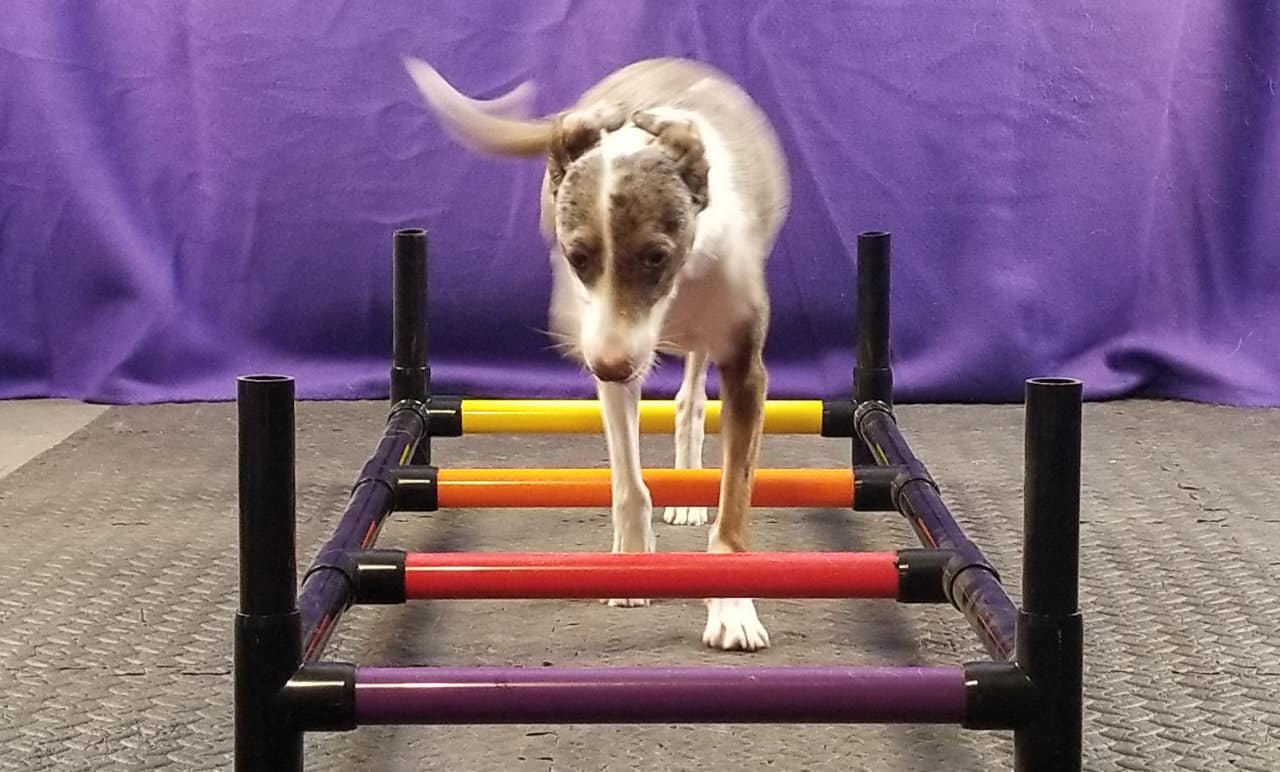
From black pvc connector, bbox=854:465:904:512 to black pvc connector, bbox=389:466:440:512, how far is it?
0.51m

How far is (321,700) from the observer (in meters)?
1.12

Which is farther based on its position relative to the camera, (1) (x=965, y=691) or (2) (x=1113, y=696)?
(2) (x=1113, y=696)

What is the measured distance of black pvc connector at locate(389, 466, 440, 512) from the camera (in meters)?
1.83

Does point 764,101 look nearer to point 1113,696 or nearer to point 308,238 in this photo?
Answer: point 308,238

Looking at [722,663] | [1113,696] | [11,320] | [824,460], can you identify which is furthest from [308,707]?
[11,320]

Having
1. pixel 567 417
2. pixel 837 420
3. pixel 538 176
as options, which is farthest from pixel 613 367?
pixel 538 176

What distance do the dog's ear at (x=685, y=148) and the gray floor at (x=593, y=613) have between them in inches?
19.9

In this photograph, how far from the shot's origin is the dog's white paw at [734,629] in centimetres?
166

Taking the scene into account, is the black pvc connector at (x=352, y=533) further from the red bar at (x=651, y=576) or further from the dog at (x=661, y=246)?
the dog at (x=661, y=246)

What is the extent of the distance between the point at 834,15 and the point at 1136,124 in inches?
25.6

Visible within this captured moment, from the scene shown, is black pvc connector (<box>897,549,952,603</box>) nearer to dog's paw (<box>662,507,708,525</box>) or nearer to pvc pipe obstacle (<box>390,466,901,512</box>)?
pvc pipe obstacle (<box>390,466,901,512</box>)

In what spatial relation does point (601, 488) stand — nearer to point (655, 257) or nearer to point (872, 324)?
point (655, 257)

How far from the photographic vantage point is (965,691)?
1.12m

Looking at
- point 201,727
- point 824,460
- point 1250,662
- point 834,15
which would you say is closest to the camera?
point 201,727
